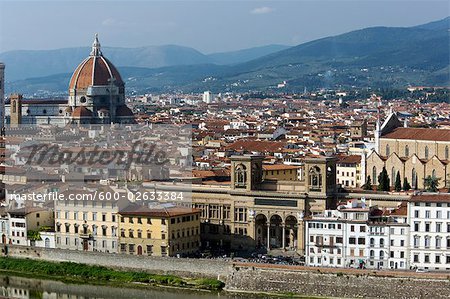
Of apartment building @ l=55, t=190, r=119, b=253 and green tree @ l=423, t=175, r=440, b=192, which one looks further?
green tree @ l=423, t=175, r=440, b=192

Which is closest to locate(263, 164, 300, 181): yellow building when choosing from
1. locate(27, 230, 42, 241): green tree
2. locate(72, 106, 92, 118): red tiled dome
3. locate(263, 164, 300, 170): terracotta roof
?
locate(263, 164, 300, 170): terracotta roof

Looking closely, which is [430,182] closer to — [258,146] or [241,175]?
[241,175]

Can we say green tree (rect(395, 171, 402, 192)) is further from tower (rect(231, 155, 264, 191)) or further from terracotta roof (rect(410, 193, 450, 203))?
terracotta roof (rect(410, 193, 450, 203))

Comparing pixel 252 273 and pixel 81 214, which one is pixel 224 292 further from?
pixel 81 214

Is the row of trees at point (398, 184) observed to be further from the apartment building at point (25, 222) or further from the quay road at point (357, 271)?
the apartment building at point (25, 222)

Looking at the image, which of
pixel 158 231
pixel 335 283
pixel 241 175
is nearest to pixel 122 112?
pixel 241 175
